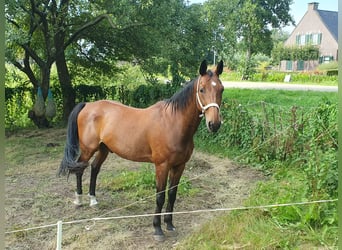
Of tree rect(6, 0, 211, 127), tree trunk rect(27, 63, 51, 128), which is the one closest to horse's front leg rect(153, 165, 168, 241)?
tree rect(6, 0, 211, 127)

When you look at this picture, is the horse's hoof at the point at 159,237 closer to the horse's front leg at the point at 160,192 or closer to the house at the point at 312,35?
the horse's front leg at the point at 160,192

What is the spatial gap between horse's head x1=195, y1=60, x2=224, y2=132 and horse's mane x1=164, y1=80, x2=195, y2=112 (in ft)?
0.37

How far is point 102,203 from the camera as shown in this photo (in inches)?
143

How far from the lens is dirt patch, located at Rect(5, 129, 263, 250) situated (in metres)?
2.83

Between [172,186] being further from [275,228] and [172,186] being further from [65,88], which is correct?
[65,88]

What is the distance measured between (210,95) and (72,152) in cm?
173

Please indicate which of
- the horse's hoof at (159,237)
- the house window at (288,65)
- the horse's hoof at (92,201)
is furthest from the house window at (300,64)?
the horse's hoof at (159,237)

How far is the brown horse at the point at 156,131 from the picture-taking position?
2594 mm

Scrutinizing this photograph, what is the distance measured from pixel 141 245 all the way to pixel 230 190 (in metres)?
1.66

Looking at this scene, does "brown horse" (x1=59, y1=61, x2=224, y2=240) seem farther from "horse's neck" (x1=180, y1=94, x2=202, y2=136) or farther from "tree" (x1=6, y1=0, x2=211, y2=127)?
"tree" (x1=6, y1=0, x2=211, y2=127)

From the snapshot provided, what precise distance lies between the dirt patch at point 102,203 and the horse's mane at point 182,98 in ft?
3.33

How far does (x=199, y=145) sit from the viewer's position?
626 cm

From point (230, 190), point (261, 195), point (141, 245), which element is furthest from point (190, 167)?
point (141, 245)

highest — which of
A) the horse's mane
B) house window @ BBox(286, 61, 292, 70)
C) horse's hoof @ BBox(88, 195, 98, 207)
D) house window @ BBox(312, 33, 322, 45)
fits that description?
house window @ BBox(312, 33, 322, 45)
